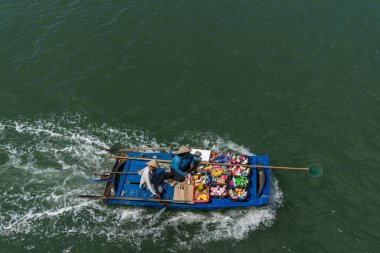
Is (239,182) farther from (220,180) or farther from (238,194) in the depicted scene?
(220,180)

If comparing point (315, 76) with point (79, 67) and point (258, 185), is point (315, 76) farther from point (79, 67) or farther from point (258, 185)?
point (79, 67)

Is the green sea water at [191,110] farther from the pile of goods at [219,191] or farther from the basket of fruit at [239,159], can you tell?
the basket of fruit at [239,159]

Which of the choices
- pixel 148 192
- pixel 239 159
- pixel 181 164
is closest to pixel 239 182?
pixel 239 159

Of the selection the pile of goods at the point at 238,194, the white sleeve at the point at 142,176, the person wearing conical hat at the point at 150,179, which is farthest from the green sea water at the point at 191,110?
the white sleeve at the point at 142,176

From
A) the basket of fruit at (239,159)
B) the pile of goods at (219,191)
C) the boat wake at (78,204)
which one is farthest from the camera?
the basket of fruit at (239,159)

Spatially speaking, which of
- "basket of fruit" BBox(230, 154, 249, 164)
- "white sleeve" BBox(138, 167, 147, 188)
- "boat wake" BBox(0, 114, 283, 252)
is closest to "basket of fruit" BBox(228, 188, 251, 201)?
"boat wake" BBox(0, 114, 283, 252)

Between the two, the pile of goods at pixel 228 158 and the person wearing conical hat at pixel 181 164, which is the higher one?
the person wearing conical hat at pixel 181 164
